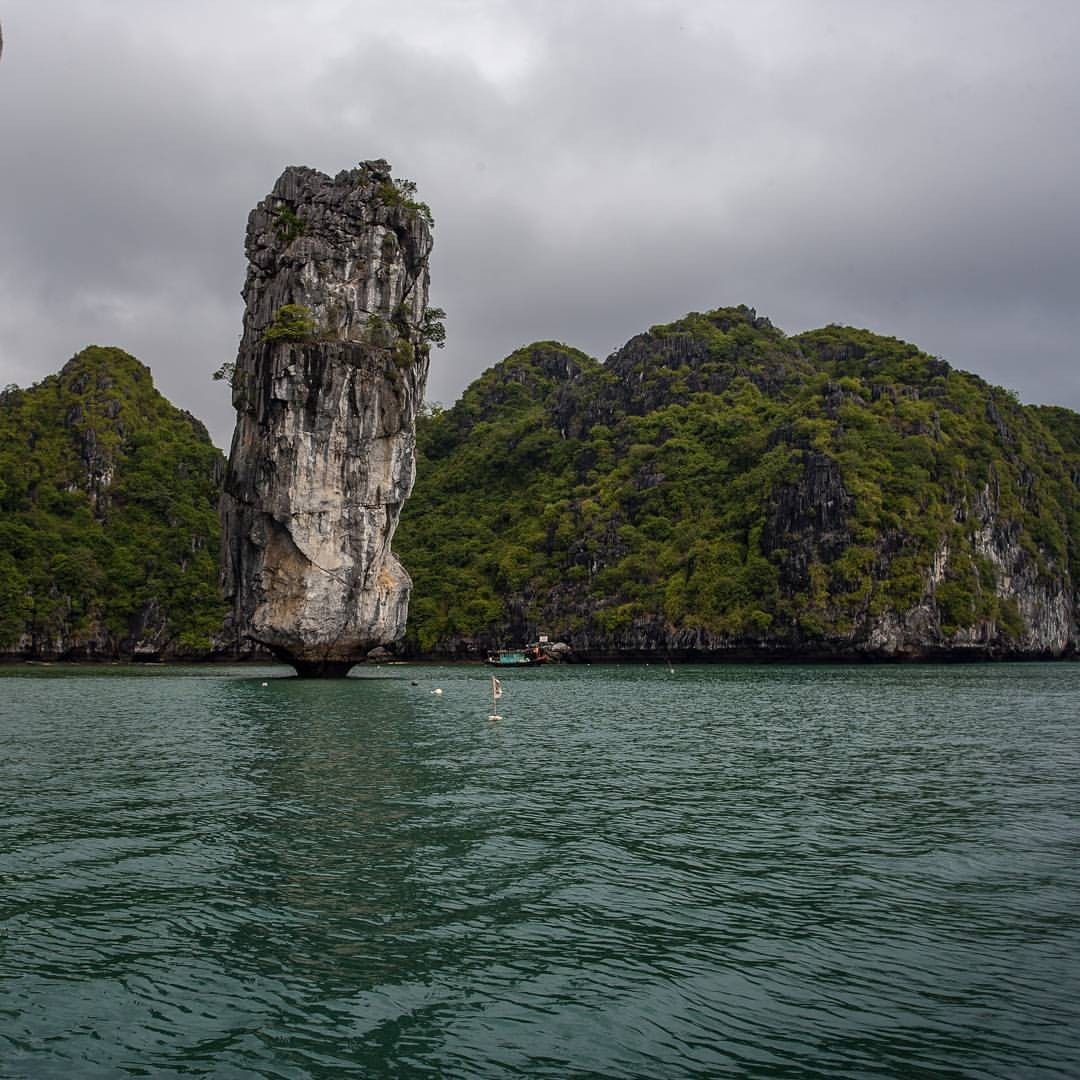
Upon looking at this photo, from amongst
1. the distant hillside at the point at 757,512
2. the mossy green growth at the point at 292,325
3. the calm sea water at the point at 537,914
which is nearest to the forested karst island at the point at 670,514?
the distant hillside at the point at 757,512

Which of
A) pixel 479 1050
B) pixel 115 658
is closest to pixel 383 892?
pixel 479 1050

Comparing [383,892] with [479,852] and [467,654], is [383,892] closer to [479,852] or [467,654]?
[479,852]

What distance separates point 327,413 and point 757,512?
54.6 m

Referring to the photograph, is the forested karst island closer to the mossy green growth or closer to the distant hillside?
the distant hillside

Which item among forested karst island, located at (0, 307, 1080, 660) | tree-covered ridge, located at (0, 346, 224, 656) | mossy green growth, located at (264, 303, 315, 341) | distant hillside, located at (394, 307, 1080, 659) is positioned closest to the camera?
mossy green growth, located at (264, 303, 315, 341)

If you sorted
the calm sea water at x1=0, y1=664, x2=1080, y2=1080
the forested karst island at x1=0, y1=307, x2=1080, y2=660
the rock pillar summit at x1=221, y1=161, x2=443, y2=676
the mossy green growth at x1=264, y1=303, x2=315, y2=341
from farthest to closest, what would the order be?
the forested karst island at x1=0, y1=307, x2=1080, y2=660 → the rock pillar summit at x1=221, y1=161, x2=443, y2=676 → the mossy green growth at x1=264, y1=303, x2=315, y2=341 → the calm sea water at x1=0, y1=664, x2=1080, y2=1080

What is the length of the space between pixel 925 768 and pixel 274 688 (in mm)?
33421

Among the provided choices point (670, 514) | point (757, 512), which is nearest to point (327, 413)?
point (757, 512)

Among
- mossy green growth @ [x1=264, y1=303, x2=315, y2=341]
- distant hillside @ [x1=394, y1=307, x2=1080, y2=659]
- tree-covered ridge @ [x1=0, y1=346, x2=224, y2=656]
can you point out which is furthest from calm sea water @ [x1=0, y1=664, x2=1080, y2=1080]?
tree-covered ridge @ [x1=0, y1=346, x2=224, y2=656]

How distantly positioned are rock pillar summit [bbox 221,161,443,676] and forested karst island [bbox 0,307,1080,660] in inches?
502

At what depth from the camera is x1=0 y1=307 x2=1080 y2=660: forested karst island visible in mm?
86000

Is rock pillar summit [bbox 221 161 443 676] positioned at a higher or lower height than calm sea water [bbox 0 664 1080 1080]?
higher

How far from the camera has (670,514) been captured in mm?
107125

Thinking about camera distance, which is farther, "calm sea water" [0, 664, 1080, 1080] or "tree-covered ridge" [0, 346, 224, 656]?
"tree-covered ridge" [0, 346, 224, 656]
